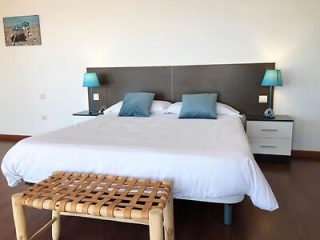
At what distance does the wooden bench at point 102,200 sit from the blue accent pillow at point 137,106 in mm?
1600

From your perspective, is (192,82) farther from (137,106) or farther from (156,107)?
(137,106)

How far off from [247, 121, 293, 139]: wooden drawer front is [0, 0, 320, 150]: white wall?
363 millimetres

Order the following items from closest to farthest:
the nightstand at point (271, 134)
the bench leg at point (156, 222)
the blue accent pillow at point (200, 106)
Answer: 1. the bench leg at point (156, 222)
2. the blue accent pillow at point (200, 106)
3. the nightstand at point (271, 134)

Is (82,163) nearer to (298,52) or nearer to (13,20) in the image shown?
(298,52)

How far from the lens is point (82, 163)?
198cm

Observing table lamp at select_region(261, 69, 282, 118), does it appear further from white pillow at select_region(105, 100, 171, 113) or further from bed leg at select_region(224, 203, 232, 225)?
bed leg at select_region(224, 203, 232, 225)

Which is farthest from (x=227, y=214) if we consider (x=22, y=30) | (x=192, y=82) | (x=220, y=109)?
(x=22, y=30)

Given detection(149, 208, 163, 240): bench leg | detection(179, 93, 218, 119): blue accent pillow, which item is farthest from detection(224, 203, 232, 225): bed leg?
detection(179, 93, 218, 119): blue accent pillow

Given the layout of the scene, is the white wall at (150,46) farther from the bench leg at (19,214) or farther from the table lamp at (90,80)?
the bench leg at (19,214)

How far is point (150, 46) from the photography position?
3779mm

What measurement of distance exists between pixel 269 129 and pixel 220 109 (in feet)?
2.16

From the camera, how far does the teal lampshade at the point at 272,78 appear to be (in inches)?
128

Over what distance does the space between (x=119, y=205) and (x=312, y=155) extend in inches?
121

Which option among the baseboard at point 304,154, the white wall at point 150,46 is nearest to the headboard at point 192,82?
the white wall at point 150,46
